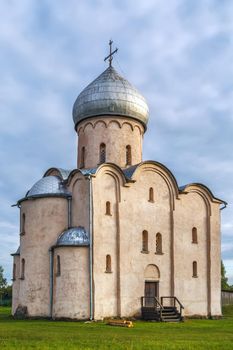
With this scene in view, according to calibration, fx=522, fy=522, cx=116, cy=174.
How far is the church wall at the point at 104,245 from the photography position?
80.5ft

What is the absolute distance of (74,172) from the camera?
26.8 metres

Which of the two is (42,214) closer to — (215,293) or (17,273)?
(17,273)

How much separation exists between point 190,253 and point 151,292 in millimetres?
3427

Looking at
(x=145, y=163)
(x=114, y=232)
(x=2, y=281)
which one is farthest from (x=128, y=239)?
(x=2, y=281)

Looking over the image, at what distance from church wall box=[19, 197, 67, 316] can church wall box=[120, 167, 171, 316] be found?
3.30 meters

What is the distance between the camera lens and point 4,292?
66500 millimetres

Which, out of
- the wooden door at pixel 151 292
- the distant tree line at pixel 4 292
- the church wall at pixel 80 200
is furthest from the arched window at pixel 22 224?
the distant tree line at pixel 4 292

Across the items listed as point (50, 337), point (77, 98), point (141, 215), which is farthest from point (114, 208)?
point (50, 337)

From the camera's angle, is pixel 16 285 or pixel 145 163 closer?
pixel 145 163

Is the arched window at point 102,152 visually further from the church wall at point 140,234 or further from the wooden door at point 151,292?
the wooden door at point 151,292

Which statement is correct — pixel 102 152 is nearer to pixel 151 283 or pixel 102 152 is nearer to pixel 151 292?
pixel 151 283

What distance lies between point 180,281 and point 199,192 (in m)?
5.34

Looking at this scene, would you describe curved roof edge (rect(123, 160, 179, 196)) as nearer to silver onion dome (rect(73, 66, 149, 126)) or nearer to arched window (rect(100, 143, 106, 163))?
arched window (rect(100, 143, 106, 163))

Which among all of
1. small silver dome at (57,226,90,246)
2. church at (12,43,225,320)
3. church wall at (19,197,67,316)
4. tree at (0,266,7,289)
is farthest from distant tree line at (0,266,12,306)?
small silver dome at (57,226,90,246)
